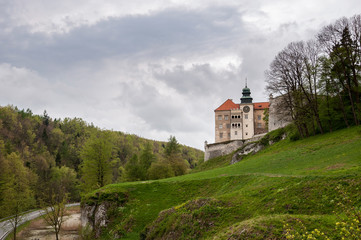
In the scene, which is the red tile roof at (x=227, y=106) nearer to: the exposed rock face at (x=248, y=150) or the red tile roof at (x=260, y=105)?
the red tile roof at (x=260, y=105)

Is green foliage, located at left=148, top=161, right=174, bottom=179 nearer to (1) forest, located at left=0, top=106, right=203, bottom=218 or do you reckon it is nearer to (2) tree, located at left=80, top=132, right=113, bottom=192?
(1) forest, located at left=0, top=106, right=203, bottom=218

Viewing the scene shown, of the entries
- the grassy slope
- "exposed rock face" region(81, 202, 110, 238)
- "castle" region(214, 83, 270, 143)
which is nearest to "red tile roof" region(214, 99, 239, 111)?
"castle" region(214, 83, 270, 143)

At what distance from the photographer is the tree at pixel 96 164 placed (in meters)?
48.3

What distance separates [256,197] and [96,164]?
3455 centimetres

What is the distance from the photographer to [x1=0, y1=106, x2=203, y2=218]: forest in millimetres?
48781

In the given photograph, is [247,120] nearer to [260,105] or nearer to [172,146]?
[260,105]

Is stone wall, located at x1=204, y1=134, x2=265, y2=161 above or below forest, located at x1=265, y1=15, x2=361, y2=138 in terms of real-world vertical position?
below

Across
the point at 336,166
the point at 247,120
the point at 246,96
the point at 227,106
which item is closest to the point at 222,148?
the point at 247,120

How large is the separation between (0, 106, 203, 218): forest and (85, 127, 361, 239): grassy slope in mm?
9811

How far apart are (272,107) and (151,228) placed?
4533cm

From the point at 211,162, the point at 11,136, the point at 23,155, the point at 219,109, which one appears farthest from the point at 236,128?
the point at 11,136

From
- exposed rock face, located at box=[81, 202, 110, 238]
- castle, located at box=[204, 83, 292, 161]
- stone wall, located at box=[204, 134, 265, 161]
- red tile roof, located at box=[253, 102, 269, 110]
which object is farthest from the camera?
red tile roof, located at box=[253, 102, 269, 110]

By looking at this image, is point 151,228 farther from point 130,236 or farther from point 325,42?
point 325,42

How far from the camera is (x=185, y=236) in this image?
18.1m
